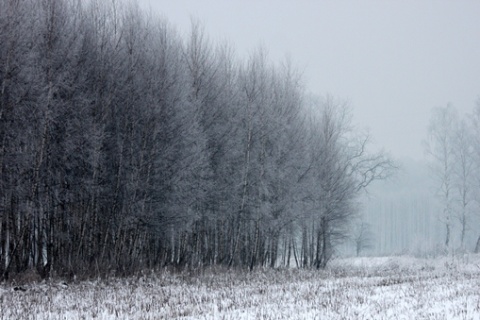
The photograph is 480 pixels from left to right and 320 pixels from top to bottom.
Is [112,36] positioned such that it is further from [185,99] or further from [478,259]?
[478,259]

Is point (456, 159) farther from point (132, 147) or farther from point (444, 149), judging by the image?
point (132, 147)

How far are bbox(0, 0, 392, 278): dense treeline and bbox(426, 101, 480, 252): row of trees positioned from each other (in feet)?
65.2

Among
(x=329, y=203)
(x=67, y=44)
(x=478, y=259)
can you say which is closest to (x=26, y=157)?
(x=67, y=44)

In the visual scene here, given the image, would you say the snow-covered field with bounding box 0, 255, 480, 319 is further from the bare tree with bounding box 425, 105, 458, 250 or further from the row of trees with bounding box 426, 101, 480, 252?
the bare tree with bounding box 425, 105, 458, 250

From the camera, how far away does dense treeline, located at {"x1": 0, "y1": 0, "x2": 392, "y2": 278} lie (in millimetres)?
17484

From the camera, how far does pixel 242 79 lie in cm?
3262

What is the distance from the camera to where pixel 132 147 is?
71.0 ft

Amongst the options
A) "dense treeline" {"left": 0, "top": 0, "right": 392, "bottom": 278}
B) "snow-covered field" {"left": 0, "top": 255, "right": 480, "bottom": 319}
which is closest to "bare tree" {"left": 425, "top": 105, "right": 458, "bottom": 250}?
"dense treeline" {"left": 0, "top": 0, "right": 392, "bottom": 278}

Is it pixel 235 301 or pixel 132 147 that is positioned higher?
pixel 132 147

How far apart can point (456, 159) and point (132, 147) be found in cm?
3631

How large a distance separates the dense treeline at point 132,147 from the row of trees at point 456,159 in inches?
782

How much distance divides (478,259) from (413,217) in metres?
96.7

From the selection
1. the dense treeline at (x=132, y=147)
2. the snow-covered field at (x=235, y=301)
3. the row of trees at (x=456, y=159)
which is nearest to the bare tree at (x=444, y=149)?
the row of trees at (x=456, y=159)

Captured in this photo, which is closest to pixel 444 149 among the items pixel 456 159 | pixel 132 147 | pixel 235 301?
pixel 456 159
